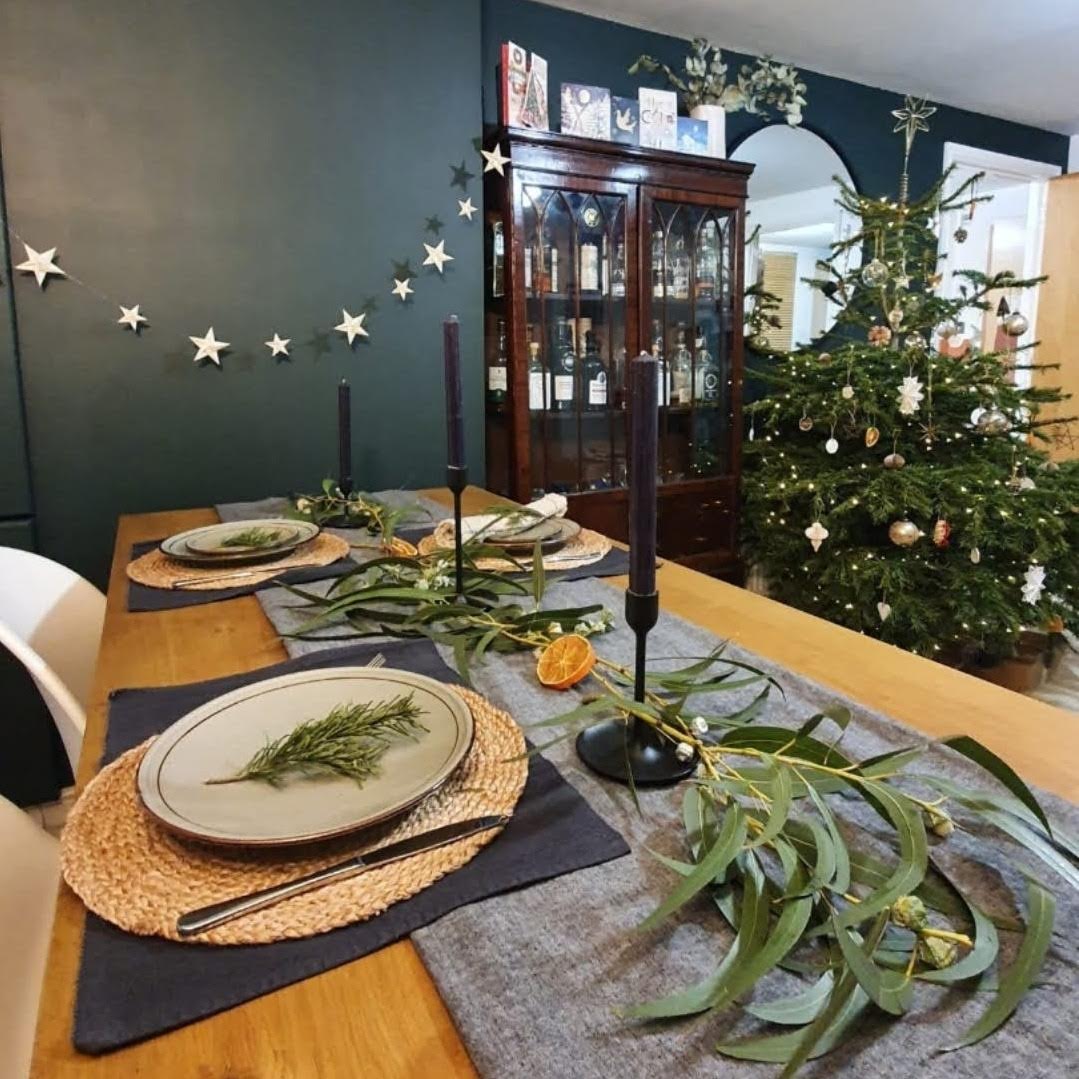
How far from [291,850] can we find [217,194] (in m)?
2.01

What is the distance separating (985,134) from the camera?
4023 millimetres

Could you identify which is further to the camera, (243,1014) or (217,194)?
(217,194)

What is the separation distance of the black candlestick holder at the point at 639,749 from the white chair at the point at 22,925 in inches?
17.2

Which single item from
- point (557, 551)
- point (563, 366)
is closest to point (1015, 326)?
point (563, 366)

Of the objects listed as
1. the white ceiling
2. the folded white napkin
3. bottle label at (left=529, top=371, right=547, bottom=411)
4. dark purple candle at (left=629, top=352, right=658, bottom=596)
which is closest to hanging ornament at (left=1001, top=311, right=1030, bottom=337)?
the white ceiling

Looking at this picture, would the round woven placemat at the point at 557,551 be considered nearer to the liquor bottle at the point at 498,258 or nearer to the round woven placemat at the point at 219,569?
the round woven placemat at the point at 219,569

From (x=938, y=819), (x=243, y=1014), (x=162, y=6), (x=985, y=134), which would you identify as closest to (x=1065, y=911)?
(x=938, y=819)

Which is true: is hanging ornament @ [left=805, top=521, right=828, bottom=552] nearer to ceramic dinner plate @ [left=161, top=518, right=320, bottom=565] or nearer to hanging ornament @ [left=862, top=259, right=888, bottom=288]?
hanging ornament @ [left=862, top=259, right=888, bottom=288]

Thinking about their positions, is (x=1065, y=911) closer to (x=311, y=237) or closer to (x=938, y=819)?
(x=938, y=819)

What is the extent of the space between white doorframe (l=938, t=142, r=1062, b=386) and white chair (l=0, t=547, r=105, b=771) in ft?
13.4

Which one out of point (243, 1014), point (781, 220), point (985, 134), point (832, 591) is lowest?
point (832, 591)

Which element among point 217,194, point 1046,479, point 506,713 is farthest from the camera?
point 1046,479

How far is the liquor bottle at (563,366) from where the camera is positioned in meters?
2.66

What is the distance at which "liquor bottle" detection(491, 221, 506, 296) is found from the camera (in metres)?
2.50
